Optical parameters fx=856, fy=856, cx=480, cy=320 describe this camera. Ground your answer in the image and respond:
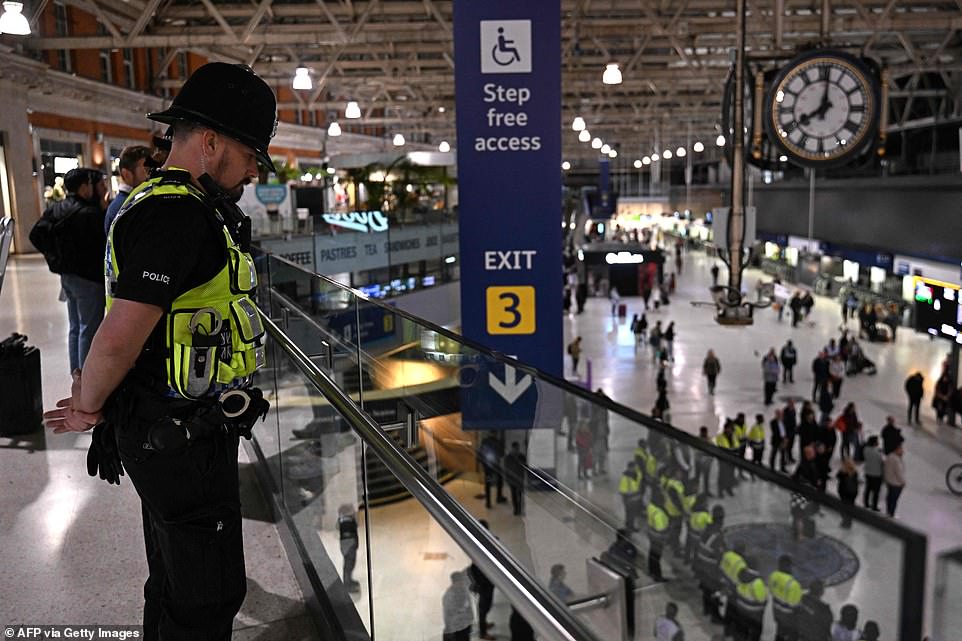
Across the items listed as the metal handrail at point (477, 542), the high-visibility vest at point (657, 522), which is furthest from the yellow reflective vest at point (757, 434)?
the metal handrail at point (477, 542)

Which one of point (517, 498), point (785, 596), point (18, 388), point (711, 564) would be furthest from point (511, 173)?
point (785, 596)

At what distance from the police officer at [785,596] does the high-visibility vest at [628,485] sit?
1.68 m

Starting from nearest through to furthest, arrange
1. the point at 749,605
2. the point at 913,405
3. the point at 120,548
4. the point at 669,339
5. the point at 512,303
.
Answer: the point at 749,605
the point at 120,548
the point at 512,303
the point at 913,405
the point at 669,339

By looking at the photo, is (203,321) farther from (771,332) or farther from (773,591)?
(771,332)

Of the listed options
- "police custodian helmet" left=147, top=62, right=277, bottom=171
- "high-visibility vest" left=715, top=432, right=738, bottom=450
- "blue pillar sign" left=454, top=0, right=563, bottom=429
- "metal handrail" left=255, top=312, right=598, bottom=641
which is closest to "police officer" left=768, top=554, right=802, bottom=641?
"metal handrail" left=255, top=312, right=598, bottom=641

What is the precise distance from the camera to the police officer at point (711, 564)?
1892 millimetres

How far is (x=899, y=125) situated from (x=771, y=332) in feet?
43.7

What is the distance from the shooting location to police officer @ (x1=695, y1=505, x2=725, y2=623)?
1892 mm

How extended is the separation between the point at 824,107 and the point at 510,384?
8.38 metres

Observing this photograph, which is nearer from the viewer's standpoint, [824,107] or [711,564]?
[711,564]

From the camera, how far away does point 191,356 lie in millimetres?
2100

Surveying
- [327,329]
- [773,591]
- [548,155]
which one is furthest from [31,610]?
[548,155]

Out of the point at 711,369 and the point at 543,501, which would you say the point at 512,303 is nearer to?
the point at 543,501

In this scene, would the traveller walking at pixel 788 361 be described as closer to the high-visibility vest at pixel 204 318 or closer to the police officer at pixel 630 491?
the police officer at pixel 630 491
